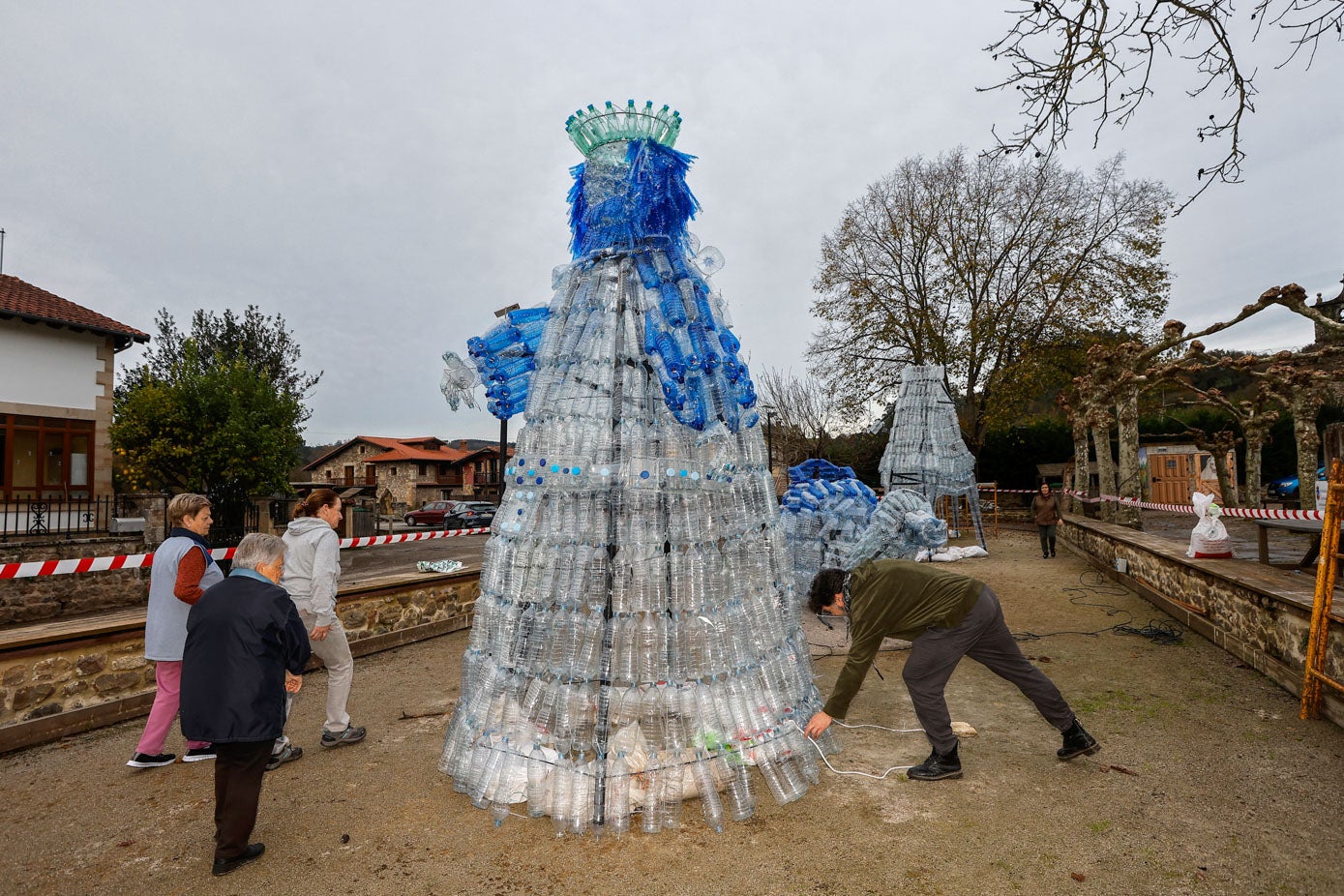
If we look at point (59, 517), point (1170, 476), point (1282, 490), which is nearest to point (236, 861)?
point (59, 517)

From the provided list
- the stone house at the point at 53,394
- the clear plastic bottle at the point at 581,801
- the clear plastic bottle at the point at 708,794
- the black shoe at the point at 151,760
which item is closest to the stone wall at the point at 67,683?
the black shoe at the point at 151,760

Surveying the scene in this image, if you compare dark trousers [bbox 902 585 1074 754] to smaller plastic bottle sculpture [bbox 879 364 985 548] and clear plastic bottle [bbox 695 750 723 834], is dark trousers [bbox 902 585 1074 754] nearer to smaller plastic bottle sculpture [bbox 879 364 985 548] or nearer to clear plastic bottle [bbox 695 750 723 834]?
clear plastic bottle [bbox 695 750 723 834]

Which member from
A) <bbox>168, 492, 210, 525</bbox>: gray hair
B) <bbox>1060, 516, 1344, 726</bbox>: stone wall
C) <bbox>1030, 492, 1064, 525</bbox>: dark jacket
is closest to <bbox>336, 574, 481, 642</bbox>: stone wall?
<bbox>168, 492, 210, 525</bbox>: gray hair

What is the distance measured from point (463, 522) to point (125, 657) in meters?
23.8

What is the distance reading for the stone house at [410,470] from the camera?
44.9 m

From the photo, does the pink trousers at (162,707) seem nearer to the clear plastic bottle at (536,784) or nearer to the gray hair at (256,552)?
the gray hair at (256,552)

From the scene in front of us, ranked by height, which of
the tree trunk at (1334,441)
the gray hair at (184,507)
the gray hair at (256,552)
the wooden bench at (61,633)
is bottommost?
the wooden bench at (61,633)

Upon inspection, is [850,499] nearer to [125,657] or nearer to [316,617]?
[316,617]

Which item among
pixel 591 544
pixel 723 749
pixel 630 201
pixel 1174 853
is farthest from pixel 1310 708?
pixel 630 201

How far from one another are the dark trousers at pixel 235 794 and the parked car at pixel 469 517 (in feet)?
81.3

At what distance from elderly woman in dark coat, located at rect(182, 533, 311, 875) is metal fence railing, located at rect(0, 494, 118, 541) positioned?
42.8 ft

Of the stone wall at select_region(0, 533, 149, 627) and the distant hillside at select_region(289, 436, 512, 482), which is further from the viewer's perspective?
the distant hillside at select_region(289, 436, 512, 482)

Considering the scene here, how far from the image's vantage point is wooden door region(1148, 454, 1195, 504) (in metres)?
23.7

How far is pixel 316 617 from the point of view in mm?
4297
